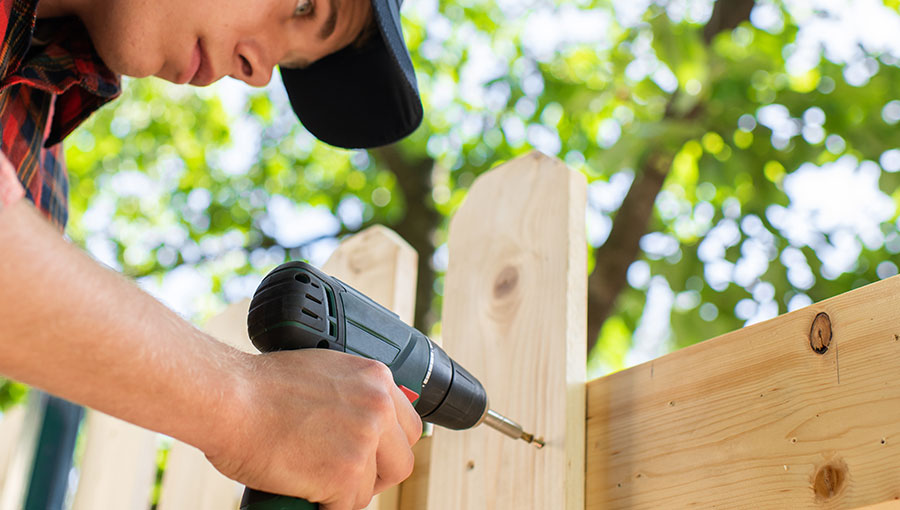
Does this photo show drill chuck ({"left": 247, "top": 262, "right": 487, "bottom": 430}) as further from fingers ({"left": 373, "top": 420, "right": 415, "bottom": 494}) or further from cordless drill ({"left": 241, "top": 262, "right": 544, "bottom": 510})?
fingers ({"left": 373, "top": 420, "right": 415, "bottom": 494})

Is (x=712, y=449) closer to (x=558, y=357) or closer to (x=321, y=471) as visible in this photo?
(x=558, y=357)

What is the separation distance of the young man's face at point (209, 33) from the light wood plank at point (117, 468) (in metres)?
0.87

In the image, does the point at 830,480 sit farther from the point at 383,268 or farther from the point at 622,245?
the point at 622,245

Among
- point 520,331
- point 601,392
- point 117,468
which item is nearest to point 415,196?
point 117,468

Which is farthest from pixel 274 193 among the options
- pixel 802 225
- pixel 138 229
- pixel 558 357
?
pixel 558 357

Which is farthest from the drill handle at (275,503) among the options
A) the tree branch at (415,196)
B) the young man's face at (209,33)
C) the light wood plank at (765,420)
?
the tree branch at (415,196)

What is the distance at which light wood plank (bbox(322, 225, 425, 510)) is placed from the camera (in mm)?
1492

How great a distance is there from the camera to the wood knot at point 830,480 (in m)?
0.87

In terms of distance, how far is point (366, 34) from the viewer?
162 centimetres

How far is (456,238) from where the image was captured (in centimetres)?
145

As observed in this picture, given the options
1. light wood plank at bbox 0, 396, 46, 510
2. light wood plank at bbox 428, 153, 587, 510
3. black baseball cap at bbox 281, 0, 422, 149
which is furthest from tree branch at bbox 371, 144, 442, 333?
light wood plank at bbox 428, 153, 587, 510

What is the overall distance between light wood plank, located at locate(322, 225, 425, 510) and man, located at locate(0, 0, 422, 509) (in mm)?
287

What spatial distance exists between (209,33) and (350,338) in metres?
0.66

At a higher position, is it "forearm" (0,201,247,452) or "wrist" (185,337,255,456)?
"forearm" (0,201,247,452)
